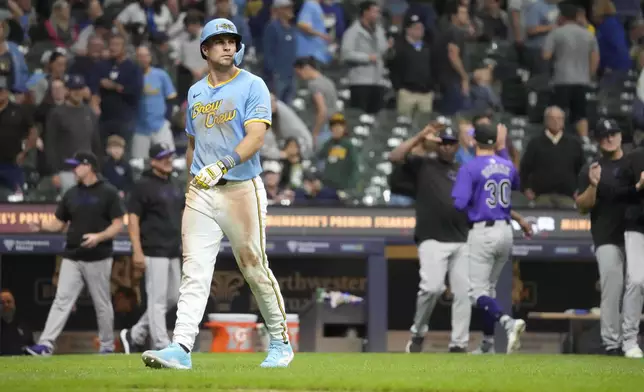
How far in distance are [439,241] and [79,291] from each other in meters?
3.47

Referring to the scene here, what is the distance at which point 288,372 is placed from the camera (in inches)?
331

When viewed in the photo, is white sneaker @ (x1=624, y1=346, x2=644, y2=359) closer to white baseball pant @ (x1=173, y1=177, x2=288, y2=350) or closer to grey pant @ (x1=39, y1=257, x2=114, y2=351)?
white baseball pant @ (x1=173, y1=177, x2=288, y2=350)

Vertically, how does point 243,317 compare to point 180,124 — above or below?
below

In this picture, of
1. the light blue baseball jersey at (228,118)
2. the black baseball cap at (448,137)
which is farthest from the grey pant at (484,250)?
the light blue baseball jersey at (228,118)

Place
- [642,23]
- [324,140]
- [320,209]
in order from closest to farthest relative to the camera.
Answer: [320,209] → [324,140] → [642,23]

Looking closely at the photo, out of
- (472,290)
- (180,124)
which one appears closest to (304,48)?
(180,124)

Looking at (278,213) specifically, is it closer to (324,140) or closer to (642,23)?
(324,140)

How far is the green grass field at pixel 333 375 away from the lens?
7.49m

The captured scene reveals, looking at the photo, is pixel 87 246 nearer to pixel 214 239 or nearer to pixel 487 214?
pixel 487 214

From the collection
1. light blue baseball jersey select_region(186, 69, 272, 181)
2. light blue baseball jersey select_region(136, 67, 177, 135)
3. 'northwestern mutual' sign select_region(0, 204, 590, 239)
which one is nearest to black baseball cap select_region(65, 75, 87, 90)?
light blue baseball jersey select_region(136, 67, 177, 135)

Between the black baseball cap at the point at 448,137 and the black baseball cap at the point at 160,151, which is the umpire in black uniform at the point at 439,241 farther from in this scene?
the black baseball cap at the point at 160,151

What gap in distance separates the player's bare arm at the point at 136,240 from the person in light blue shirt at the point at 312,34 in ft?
19.3

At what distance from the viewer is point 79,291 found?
1334cm

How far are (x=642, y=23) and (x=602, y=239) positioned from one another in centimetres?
917
